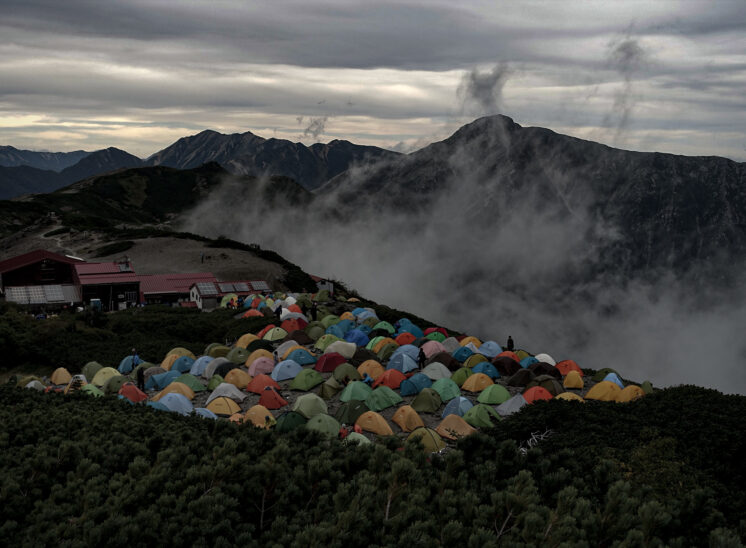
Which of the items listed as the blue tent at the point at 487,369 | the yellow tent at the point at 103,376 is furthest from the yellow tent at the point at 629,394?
the yellow tent at the point at 103,376

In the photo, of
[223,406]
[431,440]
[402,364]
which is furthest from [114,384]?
[431,440]

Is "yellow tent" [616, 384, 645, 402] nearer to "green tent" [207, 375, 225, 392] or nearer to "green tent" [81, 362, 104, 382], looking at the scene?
"green tent" [207, 375, 225, 392]

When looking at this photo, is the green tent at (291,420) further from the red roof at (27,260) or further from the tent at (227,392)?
the red roof at (27,260)

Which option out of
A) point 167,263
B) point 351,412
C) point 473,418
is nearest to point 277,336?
point 351,412

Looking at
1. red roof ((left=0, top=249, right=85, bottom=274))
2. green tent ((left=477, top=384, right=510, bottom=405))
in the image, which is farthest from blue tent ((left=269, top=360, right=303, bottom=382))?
red roof ((left=0, top=249, right=85, bottom=274))

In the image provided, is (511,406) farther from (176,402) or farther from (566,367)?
(176,402)

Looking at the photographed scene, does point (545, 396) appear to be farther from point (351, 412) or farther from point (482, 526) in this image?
point (482, 526)
